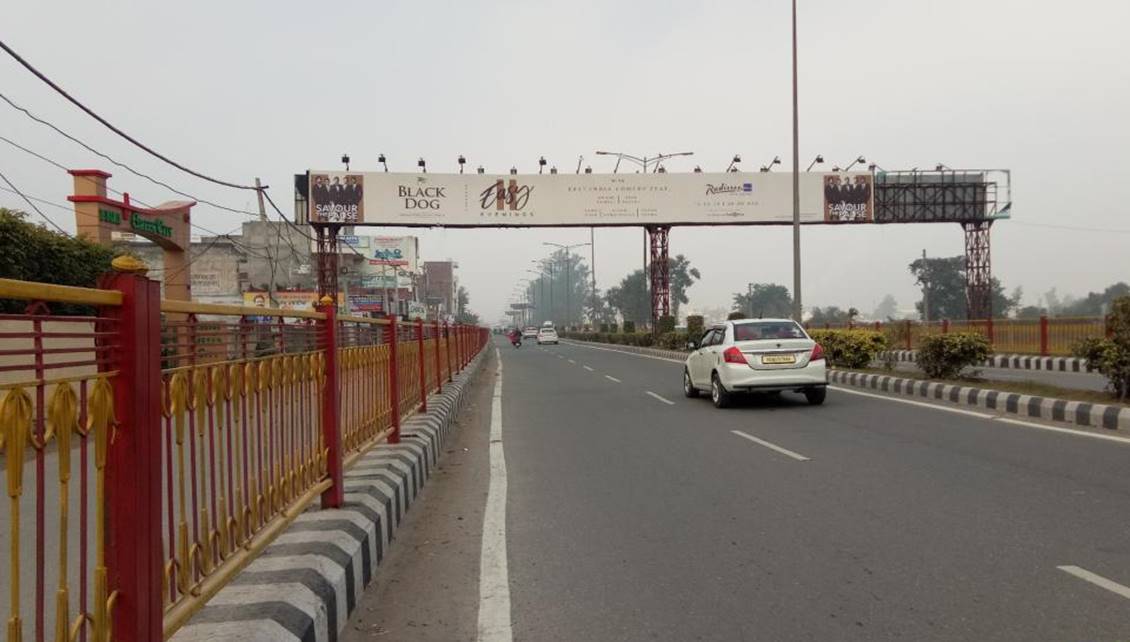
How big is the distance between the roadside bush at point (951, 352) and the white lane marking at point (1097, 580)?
436 inches

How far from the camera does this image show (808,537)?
4910 mm

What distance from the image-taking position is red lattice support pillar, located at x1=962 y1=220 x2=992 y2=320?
3922 centimetres

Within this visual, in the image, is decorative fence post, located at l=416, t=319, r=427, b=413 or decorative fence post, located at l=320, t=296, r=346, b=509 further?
decorative fence post, located at l=416, t=319, r=427, b=413

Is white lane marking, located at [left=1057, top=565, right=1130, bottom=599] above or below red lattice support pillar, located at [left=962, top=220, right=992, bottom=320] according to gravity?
below

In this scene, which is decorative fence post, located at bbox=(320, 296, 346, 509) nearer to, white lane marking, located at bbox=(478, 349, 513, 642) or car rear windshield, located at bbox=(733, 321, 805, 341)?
white lane marking, located at bbox=(478, 349, 513, 642)

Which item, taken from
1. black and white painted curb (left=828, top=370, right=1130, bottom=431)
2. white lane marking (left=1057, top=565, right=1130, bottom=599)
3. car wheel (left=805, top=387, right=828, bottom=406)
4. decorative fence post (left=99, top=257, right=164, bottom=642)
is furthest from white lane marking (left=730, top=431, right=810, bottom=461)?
decorative fence post (left=99, top=257, right=164, bottom=642)

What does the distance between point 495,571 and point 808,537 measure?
6.37 ft

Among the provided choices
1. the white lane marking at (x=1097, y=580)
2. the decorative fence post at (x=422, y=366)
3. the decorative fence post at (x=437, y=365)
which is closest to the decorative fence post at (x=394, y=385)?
the decorative fence post at (x=422, y=366)

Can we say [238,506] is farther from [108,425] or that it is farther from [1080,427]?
[1080,427]

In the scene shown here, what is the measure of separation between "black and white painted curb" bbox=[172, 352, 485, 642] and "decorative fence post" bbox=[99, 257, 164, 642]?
501 mm

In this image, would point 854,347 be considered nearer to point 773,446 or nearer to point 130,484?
point 773,446

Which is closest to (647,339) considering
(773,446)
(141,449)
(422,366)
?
(422,366)

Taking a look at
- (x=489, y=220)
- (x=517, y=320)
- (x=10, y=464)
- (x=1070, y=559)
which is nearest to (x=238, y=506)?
(x=10, y=464)

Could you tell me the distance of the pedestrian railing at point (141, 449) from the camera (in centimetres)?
206
